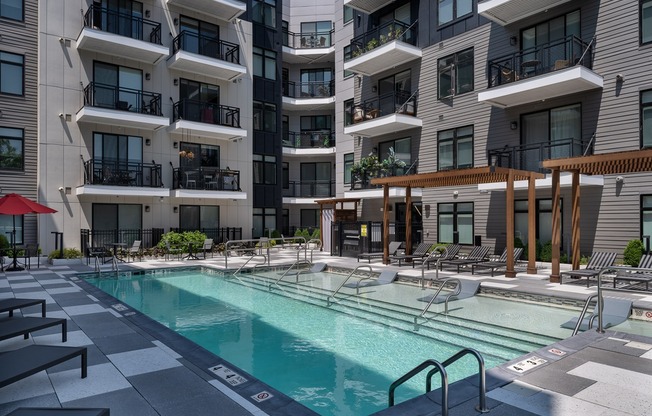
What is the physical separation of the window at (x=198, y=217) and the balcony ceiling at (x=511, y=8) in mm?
15577

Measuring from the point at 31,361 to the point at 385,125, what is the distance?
17703 millimetres

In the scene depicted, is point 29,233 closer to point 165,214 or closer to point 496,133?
point 165,214

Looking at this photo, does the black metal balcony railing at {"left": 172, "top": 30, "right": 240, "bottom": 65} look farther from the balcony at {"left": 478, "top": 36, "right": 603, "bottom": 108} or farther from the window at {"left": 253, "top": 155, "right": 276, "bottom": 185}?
the balcony at {"left": 478, "top": 36, "right": 603, "bottom": 108}

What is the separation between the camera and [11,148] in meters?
18.2

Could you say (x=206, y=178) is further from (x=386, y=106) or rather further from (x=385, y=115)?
(x=386, y=106)

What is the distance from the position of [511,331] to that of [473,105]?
42.3 feet

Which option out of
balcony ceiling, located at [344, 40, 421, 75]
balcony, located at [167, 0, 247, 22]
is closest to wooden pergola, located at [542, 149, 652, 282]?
balcony ceiling, located at [344, 40, 421, 75]

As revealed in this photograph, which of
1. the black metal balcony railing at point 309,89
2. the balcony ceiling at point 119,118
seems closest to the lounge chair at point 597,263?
the balcony ceiling at point 119,118

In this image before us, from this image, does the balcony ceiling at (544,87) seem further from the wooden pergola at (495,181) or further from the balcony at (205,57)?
the balcony at (205,57)

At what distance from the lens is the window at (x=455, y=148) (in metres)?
18.3

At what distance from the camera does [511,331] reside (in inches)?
289

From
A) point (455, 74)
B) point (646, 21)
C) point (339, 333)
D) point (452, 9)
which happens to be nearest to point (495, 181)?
point (455, 74)

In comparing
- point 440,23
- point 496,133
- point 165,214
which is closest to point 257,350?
point 496,133

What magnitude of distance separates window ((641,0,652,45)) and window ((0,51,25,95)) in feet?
76.7
